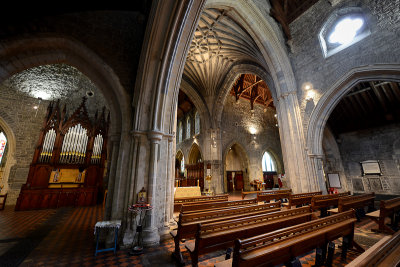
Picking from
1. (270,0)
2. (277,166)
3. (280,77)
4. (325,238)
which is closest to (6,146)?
(325,238)

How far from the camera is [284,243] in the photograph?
1730 millimetres

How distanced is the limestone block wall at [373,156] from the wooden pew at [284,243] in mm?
10225

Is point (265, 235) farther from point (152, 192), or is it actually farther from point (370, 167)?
point (370, 167)

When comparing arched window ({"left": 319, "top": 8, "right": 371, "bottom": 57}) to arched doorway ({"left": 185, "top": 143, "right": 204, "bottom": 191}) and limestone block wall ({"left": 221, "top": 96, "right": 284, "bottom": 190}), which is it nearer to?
limestone block wall ({"left": 221, "top": 96, "right": 284, "bottom": 190})

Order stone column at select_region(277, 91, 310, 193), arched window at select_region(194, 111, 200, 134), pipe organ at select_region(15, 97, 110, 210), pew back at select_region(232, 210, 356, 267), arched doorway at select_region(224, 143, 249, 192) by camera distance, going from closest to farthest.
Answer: pew back at select_region(232, 210, 356, 267), stone column at select_region(277, 91, 310, 193), pipe organ at select_region(15, 97, 110, 210), arched doorway at select_region(224, 143, 249, 192), arched window at select_region(194, 111, 200, 134)

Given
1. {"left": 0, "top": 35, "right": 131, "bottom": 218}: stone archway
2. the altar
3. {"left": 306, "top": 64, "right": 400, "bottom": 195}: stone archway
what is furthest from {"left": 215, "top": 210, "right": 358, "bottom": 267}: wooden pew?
the altar

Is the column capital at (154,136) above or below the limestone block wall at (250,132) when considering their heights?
below

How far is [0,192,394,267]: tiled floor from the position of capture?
8.80ft

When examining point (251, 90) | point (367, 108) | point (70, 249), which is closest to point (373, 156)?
point (367, 108)

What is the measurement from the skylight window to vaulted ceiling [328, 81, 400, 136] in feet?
11.1

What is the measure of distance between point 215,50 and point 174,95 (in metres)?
7.53

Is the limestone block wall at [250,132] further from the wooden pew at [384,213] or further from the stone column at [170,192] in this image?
the wooden pew at [384,213]

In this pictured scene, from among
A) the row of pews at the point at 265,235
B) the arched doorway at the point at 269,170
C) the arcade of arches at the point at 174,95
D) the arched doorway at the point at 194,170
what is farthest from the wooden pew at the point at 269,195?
the arched doorway at the point at 269,170

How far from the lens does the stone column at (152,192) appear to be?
338 cm
